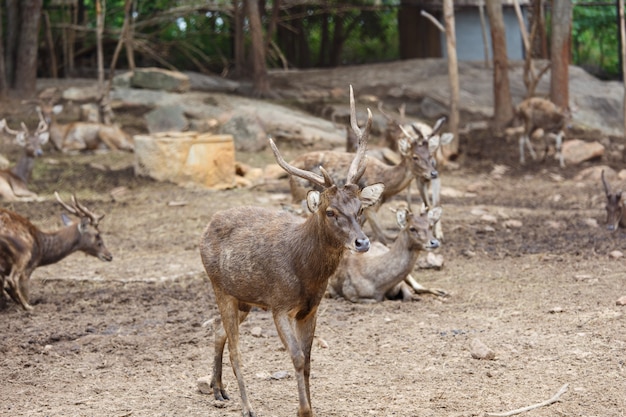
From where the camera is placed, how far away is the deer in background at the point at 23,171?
43.3 feet

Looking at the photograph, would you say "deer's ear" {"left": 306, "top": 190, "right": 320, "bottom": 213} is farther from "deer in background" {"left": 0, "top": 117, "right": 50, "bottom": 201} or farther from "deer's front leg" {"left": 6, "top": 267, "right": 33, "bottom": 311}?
"deer in background" {"left": 0, "top": 117, "right": 50, "bottom": 201}

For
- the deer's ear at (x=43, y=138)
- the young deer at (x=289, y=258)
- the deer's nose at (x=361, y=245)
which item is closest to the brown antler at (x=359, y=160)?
the young deer at (x=289, y=258)

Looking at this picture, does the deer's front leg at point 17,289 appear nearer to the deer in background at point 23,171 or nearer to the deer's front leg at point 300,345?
the deer's front leg at point 300,345

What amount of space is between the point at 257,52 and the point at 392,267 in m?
10.5

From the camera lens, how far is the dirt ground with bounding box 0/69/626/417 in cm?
587

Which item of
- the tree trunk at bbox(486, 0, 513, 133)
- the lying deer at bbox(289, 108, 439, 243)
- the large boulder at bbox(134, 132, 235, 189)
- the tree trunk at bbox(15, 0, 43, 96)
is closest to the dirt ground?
the lying deer at bbox(289, 108, 439, 243)

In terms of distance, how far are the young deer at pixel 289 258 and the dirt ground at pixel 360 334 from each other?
1.67 ft

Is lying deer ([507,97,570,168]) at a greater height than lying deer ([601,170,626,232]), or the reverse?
lying deer ([507,97,570,168])

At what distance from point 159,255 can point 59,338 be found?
118 inches

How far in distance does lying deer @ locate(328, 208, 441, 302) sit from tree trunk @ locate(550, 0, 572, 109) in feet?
33.1

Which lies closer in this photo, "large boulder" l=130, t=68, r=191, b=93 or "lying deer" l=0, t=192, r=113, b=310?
"lying deer" l=0, t=192, r=113, b=310

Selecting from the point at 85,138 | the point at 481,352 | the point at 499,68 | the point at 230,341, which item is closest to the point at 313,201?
the point at 230,341

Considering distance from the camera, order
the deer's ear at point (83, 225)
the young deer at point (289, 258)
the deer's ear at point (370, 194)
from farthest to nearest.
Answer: the deer's ear at point (83, 225), the deer's ear at point (370, 194), the young deer at point (289, 258)

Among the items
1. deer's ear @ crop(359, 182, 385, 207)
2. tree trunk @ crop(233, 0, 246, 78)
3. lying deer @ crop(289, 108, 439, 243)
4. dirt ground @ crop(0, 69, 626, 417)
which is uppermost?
tree trunk @ crop(233, 0, 246, 78)
